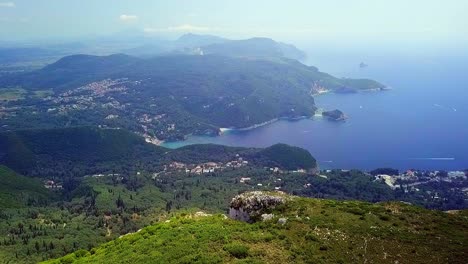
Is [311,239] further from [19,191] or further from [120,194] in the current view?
[19,191]

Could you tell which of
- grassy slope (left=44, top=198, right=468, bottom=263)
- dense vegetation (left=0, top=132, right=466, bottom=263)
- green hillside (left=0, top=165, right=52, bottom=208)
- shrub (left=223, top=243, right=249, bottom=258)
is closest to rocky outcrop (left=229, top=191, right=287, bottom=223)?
grassy slope (left=44, top=198, right=468, bottom=263)

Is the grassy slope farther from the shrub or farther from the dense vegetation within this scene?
the dense vegetation

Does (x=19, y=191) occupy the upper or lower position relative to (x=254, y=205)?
lower

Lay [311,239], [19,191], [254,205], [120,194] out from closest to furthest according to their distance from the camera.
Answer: [311,239], [254,205], [120,194], [19,191]

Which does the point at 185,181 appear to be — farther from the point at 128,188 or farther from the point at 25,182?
the point at 25,182

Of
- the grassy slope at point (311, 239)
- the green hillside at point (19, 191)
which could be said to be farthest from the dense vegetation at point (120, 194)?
the grassy slope at point (311, 239)

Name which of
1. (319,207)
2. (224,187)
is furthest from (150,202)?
(319,207)

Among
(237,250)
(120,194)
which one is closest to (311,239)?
(237,250)

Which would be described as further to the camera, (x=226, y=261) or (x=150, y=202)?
(x=150, y=202)
